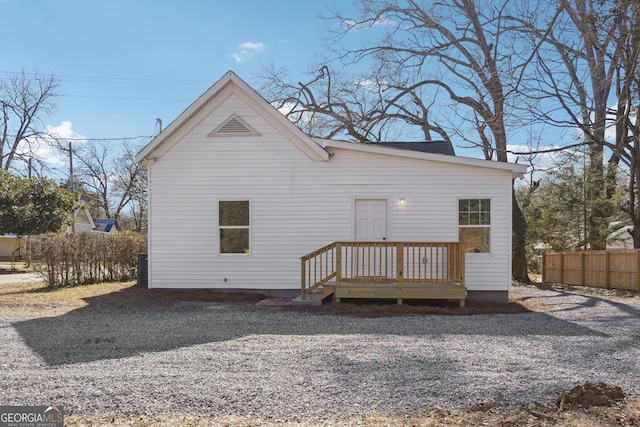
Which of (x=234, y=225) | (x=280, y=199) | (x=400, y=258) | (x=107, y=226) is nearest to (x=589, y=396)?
(x=400, y=258)

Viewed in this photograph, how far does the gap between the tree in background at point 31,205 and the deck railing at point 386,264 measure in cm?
1588

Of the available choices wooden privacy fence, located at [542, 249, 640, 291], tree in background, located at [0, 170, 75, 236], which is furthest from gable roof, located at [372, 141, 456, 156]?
tree in background, located at [0, 170, 75, 236]

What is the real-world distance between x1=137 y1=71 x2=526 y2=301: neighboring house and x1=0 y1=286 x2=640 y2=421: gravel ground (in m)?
2.77

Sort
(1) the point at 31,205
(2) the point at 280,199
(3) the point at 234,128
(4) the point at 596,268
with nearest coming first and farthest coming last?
(2) the point at 280,199 → (3) the point at 234,128 → (4) the point at 596,268 → (1) the point at 31,205

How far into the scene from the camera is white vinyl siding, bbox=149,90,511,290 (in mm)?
11141

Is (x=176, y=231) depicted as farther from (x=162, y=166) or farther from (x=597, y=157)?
(x=597, y=157)

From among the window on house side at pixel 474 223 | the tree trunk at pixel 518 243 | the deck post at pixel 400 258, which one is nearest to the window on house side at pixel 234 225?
the deck post at pixel 400 258

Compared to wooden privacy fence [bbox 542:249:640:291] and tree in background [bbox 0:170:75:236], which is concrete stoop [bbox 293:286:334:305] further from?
tree in background [bbox 0:170:75:236]

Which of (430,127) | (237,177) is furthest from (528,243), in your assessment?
(237,177)

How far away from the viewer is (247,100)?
11.6 metres

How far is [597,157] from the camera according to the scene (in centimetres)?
1853

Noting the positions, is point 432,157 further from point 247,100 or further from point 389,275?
point 247,100

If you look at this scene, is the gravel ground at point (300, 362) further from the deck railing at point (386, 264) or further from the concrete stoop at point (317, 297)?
the deck railing at point (386, 264)

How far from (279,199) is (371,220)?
2.18m
